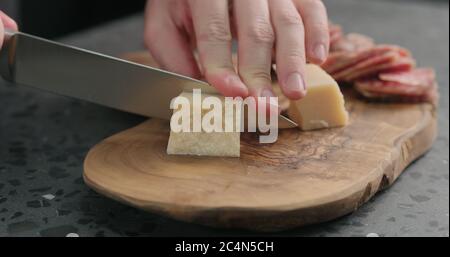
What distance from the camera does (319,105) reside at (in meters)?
1.36

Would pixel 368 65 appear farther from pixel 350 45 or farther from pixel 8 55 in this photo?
pixel 8 55

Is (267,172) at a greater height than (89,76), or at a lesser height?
lesser

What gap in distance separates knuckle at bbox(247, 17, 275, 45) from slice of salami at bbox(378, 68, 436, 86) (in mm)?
382

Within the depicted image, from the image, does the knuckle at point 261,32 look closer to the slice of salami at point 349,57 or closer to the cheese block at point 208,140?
the cheese block at point 208,140

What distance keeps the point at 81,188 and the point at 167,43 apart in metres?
0.42

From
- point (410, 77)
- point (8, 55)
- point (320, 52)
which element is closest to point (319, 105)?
point (320, 52)

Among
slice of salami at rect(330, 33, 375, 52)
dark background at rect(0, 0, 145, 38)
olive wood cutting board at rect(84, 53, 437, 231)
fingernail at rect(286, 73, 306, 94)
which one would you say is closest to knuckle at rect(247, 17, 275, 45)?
fingernail at rect(286, 73, 306, 94)

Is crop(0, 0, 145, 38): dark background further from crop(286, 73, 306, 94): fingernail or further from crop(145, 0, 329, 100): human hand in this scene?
crop(286, 73, 306, 94): fingernail

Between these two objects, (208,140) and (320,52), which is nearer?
(208,140)

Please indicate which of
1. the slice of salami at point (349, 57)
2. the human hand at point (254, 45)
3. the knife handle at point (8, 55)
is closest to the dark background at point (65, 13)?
the knife handle at point (8, 55)

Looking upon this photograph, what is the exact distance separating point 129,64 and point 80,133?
29cm

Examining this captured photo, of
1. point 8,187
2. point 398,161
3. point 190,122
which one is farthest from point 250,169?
point 8,187

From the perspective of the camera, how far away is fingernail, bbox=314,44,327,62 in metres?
1.34

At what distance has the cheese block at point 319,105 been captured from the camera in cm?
135
